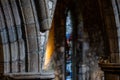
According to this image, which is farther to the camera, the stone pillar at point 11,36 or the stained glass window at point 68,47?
the stained glass window at point 68,47

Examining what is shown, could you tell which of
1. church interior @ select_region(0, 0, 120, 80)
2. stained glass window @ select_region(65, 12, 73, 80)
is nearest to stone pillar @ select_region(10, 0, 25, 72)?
church interior @ select_region(0, 0, 120, 80)

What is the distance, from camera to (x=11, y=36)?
3.05 meters

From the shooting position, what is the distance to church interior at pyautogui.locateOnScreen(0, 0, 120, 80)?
10.1ft

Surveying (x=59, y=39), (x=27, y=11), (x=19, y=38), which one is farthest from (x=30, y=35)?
(x=59, y=39)

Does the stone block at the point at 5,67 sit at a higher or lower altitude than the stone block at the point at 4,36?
lower

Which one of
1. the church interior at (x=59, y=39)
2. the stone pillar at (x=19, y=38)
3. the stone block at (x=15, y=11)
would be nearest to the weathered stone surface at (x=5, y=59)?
the church interior at (x=59, y=39)

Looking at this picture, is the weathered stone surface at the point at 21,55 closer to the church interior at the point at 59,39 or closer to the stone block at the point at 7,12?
the church interior at the point at 59,39

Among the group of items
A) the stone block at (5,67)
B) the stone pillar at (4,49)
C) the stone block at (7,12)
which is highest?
the stone block at (7,12)

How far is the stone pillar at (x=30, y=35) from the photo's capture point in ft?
10.2

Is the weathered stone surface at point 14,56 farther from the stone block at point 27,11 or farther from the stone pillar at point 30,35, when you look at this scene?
the stone block at point 27,11

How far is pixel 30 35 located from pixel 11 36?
180mm

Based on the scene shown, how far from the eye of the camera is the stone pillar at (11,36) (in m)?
3.04

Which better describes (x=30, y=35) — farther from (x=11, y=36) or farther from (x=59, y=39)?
(x=59, y=39)

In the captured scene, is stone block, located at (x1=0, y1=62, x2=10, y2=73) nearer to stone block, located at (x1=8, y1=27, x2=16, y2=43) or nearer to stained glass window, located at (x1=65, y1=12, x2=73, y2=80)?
stone block, located at (x1=8, y1=27, x2=16, y2=43)
